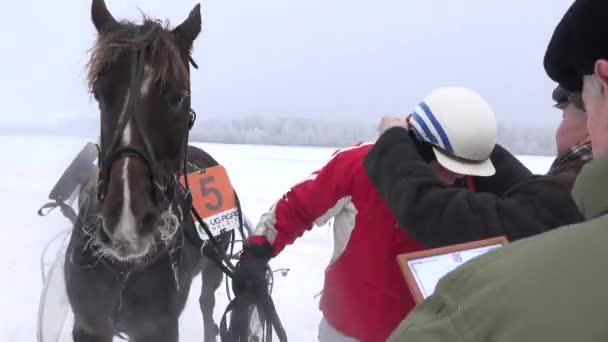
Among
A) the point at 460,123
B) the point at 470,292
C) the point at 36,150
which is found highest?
the point at 470,292

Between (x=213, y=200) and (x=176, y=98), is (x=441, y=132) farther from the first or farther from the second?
(x=213, y=200)

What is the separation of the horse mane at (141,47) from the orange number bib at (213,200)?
1.07 metres

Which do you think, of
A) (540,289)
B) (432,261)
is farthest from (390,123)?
(540,289)

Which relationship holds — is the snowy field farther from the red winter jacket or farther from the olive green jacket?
the olive green jacket

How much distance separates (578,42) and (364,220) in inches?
55.7

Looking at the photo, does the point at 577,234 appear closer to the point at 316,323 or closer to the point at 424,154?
the point at 424,154

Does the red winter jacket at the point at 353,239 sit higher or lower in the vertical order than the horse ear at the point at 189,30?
lower

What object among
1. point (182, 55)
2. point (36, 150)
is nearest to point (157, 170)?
point (182, 55)

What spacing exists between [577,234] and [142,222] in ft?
5.74

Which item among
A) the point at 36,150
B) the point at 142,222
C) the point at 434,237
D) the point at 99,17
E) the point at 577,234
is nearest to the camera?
the point at 577,234

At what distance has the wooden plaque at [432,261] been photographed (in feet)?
4.67

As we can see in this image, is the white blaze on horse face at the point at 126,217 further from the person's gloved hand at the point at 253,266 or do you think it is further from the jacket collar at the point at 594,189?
the jacket collar at the point at 594,189

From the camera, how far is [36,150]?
1748cm

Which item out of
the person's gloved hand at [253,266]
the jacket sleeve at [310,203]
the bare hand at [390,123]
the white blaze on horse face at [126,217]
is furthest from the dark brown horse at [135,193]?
the bare hand at [390,123]
